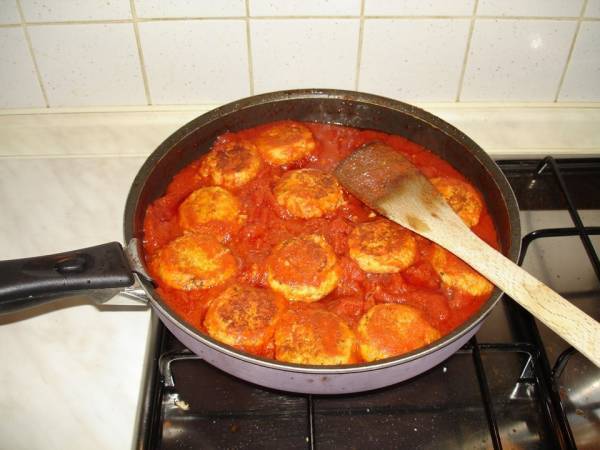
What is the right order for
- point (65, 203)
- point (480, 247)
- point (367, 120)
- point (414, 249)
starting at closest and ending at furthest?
1. point (480, 247)
2. point (414, 249)
3. point (367, 120)
4. point (65, 203)

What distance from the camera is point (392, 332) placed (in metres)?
1.39

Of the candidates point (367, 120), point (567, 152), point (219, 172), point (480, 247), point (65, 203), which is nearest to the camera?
point (480, 247)

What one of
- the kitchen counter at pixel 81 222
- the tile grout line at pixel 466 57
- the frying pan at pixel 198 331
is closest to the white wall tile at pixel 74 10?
the kitchen counter at pixel 81 222

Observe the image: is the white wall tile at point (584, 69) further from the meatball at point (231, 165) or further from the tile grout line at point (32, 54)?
the tile grout line at point (32, 54)

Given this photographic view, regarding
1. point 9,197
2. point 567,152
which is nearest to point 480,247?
point 567,152

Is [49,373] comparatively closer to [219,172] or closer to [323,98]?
[219,172]

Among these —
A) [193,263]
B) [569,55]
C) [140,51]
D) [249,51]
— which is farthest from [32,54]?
[569,55]

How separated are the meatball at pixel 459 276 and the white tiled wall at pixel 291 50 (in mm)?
905

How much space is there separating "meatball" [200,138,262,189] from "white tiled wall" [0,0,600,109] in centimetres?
48

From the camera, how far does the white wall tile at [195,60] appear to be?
1970 mm

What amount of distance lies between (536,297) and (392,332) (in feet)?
1.18

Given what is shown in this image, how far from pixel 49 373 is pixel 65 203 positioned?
0.69m

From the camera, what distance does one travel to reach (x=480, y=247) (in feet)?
4.70

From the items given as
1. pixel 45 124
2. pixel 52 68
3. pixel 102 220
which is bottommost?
pixel 102 220
